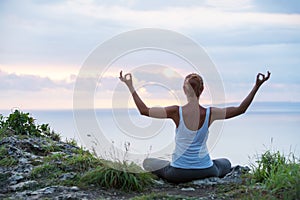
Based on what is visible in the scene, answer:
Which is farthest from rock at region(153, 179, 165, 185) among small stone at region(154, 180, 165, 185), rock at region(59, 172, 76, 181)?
rock at region(59, 172, 76, 181)

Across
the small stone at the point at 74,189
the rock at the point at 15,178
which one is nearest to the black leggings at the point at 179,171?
the small stone at the point at 74,189

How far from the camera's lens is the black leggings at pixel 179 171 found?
7477 millimetres

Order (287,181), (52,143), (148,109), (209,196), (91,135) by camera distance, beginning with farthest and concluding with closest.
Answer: (52,143) → (91,135) → (148,109) → (209,196) → (287,181)

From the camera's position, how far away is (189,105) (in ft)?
24.2

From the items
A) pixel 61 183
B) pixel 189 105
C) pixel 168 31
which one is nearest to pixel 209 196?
pixel 189 105

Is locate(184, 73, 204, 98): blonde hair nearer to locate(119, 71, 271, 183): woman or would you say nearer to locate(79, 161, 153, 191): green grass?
locate(119, 71, 271, 183): woman

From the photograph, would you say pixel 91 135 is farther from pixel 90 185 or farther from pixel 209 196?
pixel 209 196

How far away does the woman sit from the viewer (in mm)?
7270

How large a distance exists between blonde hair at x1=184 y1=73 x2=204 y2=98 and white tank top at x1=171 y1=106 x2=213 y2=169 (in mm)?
306

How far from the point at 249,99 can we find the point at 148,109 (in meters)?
1.43

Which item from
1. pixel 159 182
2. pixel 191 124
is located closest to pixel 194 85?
pixel 191 124

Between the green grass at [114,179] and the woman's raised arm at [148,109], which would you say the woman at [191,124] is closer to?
the woman's raised arm at [148,109]

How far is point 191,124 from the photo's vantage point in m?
7.38

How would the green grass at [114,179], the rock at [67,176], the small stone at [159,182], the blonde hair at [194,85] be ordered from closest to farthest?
the green grass at [114,179] → the rock at [67,176] → the blonde hair at [194,85] → the small stone at [159,182]
